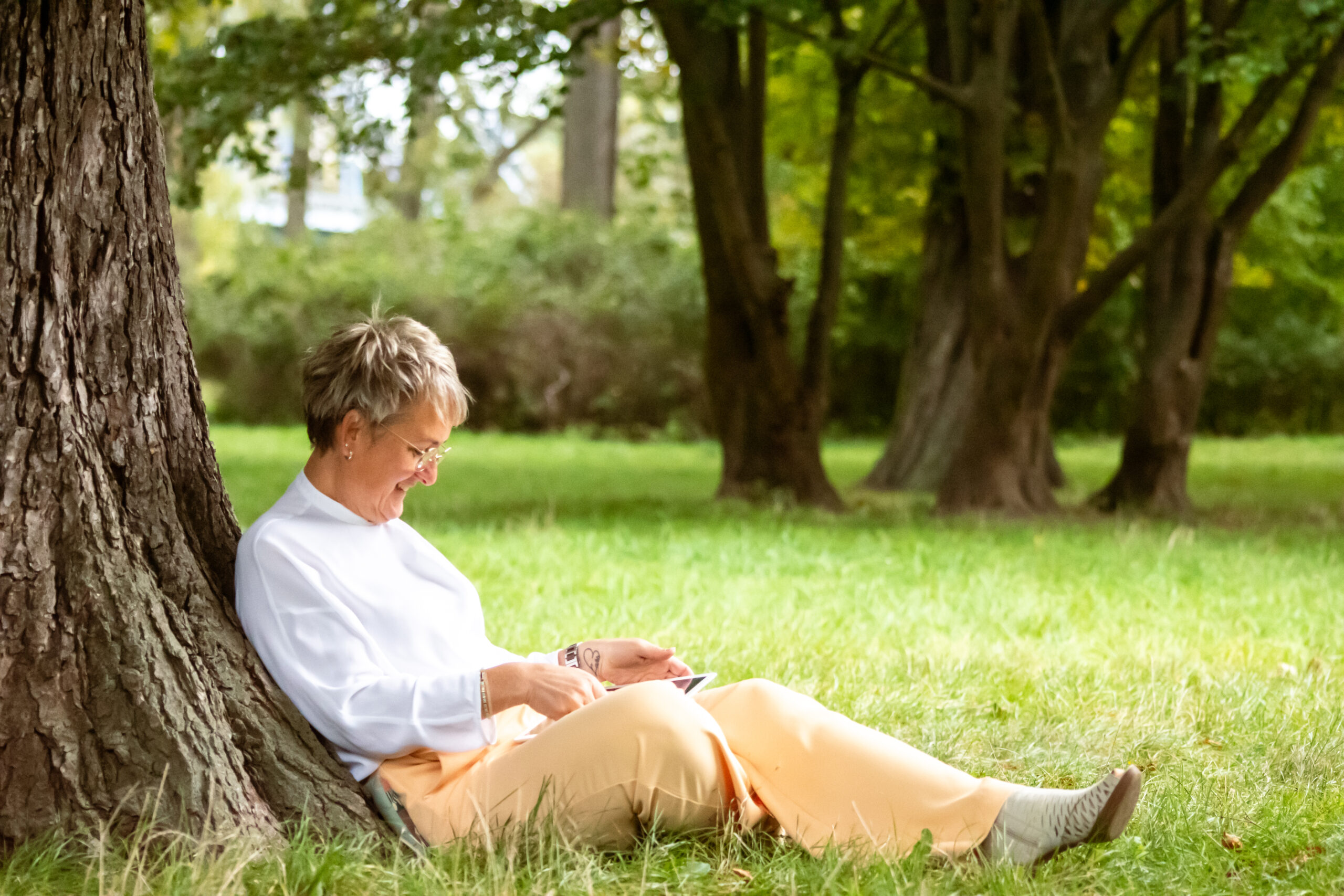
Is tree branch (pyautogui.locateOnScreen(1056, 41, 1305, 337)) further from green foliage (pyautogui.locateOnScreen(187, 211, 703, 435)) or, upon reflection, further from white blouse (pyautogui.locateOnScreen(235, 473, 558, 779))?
green foliage (pyautogui.locateOnScreen(187, 211, 703, 435))

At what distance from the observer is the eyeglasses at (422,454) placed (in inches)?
125

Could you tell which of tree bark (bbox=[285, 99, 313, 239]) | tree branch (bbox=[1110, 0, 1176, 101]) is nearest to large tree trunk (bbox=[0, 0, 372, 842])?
tree bark (bbox=[285, 99, 313, 239])

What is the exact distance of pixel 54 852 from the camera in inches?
113

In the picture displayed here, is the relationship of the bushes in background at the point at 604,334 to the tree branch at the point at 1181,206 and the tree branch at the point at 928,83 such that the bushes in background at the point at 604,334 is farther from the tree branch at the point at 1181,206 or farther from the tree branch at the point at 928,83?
the tree branch at the point at 928,83

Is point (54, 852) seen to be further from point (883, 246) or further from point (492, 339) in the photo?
point (492, 339)

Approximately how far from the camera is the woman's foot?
9.25 ft

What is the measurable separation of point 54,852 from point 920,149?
12.7m

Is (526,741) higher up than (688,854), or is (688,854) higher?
(526,741)

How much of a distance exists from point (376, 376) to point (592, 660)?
2.92 ft

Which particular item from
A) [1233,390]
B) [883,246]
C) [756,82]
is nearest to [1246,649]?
[756,82]

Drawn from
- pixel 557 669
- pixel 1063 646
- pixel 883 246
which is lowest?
pixel 1063 646

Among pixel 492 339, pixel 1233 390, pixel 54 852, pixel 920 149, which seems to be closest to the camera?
pixel 54 852

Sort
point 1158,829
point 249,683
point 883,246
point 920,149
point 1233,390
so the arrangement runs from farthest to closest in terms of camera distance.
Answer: point 1233,390 < point 883,246 < point 920,149 < point 1158,829 < point 249,683

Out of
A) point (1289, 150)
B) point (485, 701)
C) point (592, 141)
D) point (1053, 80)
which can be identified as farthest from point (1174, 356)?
point (592, 141)
